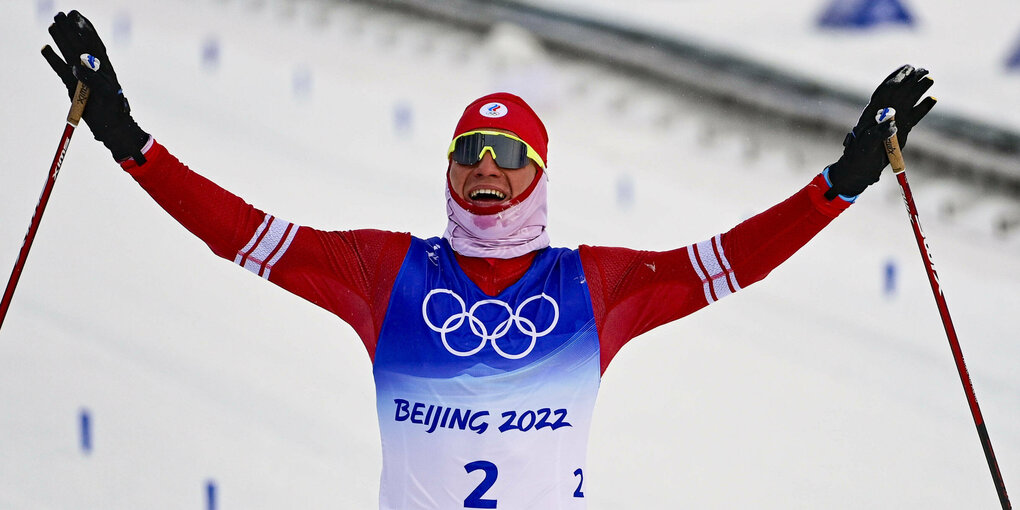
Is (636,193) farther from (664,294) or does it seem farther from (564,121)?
(664,294)

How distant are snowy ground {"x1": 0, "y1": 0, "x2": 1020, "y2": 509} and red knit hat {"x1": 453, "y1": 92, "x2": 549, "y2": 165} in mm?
2442

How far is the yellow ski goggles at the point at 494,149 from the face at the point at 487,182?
0.01 meters

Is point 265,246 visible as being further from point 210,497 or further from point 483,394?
point 210,497

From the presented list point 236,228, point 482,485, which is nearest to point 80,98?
point 236,228

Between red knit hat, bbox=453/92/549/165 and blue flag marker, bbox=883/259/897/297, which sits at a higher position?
blue flag marker, bbox=883/259/897/297

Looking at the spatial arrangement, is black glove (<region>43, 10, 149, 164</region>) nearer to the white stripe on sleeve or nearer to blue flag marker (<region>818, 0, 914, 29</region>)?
the white stripe on sleeve

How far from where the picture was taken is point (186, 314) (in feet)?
24.6

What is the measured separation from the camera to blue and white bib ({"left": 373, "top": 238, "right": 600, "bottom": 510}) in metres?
3.62

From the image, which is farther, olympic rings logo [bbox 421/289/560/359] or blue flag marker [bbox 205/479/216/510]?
blue flag marker [bbox 205/479/216/510]

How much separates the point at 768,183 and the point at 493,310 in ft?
21.3

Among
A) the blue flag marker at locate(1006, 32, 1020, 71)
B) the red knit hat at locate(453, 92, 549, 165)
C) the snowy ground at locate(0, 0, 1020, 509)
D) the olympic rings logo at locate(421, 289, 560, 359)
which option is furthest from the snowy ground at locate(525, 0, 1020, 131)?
the olympic rings logo at locate(421, 289, 560, 359)

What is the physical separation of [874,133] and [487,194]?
0.99 metres

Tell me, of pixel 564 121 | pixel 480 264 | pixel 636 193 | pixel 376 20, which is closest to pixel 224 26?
pixel 376 20

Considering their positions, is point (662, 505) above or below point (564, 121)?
below
